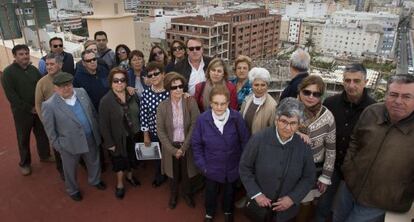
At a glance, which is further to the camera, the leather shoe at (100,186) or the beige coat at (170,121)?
the leather shoe at (100,186)

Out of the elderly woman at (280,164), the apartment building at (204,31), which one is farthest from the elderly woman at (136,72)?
the apartment building at (204,31)

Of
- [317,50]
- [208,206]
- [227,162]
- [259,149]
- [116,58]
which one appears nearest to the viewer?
[259,149]

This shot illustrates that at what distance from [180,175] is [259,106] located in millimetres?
887

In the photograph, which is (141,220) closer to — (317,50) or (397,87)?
(397,87)

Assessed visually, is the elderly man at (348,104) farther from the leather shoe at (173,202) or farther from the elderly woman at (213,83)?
the leather shoe at (173,202)

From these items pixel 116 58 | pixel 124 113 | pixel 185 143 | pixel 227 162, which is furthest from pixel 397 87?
pixel 116 58

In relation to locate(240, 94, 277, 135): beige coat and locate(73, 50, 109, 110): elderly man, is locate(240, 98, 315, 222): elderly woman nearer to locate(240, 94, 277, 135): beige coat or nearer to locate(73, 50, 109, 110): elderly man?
locate(240, 94, 277, 135): beige coat

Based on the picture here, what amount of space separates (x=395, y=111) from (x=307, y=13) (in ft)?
168

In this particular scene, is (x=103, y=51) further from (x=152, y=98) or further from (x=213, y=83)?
(x=213, y=83)

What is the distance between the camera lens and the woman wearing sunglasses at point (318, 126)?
1737 millimetres

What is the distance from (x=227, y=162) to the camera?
6.56 ft

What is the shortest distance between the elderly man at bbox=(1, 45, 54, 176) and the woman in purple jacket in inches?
65.9

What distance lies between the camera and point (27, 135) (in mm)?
2744

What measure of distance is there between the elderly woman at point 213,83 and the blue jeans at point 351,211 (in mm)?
976
